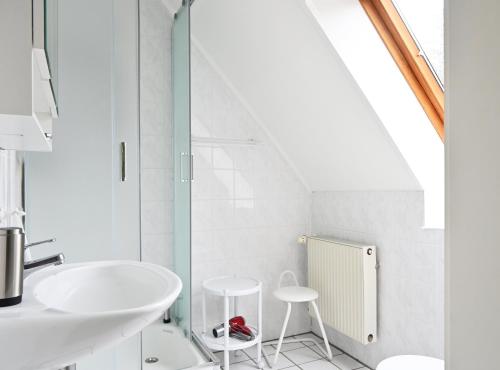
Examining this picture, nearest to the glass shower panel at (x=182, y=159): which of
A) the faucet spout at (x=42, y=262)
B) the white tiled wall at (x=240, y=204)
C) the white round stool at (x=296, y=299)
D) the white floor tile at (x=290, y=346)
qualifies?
the white tiled wall at (x=240, y=204)

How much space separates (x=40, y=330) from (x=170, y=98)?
2.12 metres

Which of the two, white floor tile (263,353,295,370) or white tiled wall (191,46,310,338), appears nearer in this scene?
white floor tile (263,353,295,370)

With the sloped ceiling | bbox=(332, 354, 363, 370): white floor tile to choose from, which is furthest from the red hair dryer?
the sloped ceiling

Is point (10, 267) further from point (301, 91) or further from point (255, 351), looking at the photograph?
point (255, 351)

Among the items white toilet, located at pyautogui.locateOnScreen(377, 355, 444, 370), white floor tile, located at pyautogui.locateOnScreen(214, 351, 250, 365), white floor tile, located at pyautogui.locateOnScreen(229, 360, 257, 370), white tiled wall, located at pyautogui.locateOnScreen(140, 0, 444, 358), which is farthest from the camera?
white floor tile, located at pyautogui.locateOnScreen(214, 351, 250, 365)

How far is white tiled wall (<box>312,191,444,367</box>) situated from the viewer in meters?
2.03

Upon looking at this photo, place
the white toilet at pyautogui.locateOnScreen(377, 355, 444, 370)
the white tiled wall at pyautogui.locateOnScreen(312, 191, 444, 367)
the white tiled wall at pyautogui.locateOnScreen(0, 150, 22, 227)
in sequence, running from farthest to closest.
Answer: the white tiled wall at pyautogui.locateOnScreen(312, 191, 444, 367), the white toilet at pyautogui.locateOnScreen(377, 355, 444, 370), the white tiled wall at pyautogui.locateOnScreen(0, 150, 22, 227)

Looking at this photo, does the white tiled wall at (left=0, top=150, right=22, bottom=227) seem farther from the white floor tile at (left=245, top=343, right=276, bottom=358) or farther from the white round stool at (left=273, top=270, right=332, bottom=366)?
the white floor tile at (left=245, top=343, right=276, bottom=358)

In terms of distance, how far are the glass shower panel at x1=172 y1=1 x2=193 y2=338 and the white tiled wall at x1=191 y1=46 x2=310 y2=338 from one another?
0.27 m

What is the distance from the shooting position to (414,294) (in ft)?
7.02

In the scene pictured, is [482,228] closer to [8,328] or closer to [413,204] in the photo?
[8,328]

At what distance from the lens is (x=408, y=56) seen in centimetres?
199

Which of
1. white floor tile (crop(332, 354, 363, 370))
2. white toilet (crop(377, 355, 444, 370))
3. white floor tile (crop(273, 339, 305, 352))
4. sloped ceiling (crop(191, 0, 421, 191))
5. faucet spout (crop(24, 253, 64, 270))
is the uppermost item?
sloped ceiling (crop(191, 0, 421, 191))

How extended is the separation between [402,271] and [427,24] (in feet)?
4.50
